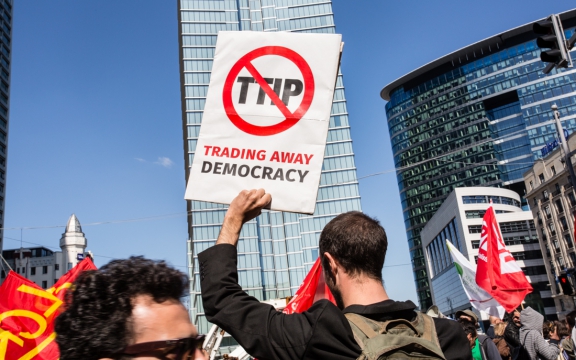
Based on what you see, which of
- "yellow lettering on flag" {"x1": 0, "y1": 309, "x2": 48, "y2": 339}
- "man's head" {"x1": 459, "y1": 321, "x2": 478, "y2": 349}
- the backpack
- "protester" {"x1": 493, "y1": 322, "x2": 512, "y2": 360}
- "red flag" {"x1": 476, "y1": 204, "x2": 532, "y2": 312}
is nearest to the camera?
the backpack

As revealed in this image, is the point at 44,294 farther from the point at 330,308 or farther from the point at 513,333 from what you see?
the point at 513,333

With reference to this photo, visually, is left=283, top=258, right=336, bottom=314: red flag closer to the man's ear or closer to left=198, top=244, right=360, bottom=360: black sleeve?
the man's ear

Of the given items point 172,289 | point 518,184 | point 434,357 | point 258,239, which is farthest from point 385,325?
point 518,184

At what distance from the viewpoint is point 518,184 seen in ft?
347

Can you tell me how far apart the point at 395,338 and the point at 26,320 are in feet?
18.8

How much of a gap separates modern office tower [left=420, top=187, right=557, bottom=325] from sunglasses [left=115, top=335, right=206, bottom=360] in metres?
83.7

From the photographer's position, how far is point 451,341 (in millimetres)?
2057

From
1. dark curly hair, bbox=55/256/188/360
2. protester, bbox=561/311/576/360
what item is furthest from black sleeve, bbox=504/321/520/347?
dark curly hair, bbox=55/256/188/360

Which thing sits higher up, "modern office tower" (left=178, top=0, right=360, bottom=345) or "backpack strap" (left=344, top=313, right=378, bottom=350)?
"modern office tower" (left=178, top=0, right=360, bottom=345)

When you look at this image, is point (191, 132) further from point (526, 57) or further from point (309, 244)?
point (526, 57)

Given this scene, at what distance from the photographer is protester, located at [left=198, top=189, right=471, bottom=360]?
6.21ft

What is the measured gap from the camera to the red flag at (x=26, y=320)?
587 cm

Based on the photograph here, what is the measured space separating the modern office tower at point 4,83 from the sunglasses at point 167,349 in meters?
87.6

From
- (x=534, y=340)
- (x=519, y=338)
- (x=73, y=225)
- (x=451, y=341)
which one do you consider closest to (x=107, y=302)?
(x=451, y=341)
